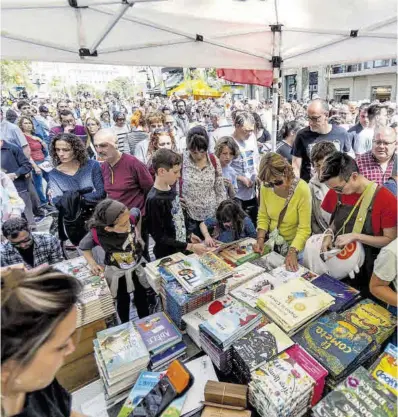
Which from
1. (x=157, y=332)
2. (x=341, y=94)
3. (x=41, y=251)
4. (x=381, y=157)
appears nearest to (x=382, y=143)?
(x=381, y=157)

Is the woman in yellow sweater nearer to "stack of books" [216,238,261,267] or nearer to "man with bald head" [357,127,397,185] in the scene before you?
"stack of books" [216,238,261,267]

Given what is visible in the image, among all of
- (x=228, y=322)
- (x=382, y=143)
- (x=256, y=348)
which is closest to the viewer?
(x=256, y=348)

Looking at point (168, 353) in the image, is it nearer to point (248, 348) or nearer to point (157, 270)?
point (248, 348)

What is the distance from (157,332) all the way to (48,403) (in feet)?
1.86

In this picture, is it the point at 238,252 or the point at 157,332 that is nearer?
the point at 157,332

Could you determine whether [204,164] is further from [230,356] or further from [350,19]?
[350,19]

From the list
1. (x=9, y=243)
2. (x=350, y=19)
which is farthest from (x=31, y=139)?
(x=350, y=19)

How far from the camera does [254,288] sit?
1690mm

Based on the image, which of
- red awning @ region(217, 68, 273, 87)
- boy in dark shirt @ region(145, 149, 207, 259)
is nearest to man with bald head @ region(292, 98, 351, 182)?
red awning @ region(217, 68, 273, 87)

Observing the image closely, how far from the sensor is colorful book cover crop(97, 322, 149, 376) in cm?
125

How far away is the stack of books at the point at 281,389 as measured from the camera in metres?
1.06

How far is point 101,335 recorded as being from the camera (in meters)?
1.42

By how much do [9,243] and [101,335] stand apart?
1.64 meters

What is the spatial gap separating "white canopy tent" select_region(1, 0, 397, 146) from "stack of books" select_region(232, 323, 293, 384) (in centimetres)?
245
